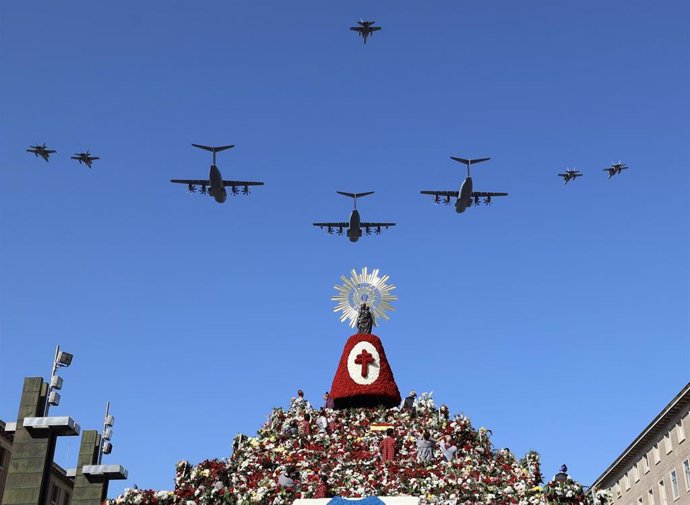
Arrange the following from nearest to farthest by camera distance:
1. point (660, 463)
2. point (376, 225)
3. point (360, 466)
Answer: point (360, 466) < point (376, 225) < point (660, 463)

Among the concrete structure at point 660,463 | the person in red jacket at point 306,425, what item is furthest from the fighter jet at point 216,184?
the concrete structure at point 660,463

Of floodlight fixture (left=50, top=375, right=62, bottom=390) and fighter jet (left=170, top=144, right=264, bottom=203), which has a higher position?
fighter jet (left=170, top=144, right=264, bottom=203)

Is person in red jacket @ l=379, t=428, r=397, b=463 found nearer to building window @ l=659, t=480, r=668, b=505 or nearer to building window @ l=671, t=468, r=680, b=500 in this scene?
building window @ l=671, t=468, r=680, b=500

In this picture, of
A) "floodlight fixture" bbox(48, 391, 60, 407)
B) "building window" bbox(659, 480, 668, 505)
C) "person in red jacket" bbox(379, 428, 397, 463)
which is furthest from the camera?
"building window" bbox(659, 480, 668, 505)

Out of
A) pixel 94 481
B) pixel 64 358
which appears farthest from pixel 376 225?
pixel 64 358

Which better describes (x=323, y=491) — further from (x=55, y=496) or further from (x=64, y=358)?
(x=55, y=496)

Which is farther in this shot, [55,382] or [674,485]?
[674,485]

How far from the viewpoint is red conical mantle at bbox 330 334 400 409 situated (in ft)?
146

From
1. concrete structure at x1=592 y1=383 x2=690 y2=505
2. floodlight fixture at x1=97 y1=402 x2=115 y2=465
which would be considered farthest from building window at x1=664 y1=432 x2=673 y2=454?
floodlight fixture at x1=97 y1=402 x2=115 y2=465

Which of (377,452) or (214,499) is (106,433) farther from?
(377,452)

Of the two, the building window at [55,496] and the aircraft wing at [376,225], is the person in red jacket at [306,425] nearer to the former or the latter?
the aircraft wing at [376,225]

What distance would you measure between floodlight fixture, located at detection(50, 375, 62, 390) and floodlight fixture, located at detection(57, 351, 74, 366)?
2.15 m

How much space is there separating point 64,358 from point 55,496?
4269 centimetres

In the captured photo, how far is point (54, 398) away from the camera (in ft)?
85.9
